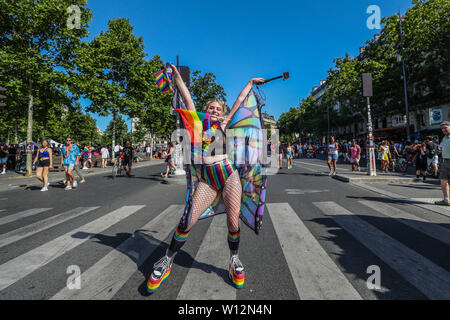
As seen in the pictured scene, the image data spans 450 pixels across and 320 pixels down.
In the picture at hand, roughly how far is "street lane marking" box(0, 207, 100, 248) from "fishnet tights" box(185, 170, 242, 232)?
3188 millimetres

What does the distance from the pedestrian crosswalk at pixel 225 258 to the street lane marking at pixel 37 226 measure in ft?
0.06

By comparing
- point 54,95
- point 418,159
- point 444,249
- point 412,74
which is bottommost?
point 444,249

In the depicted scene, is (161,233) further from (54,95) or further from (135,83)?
(135,83)

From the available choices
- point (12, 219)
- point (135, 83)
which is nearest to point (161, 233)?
point (12, 219)

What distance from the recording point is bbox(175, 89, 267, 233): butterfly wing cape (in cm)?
Answer: 233

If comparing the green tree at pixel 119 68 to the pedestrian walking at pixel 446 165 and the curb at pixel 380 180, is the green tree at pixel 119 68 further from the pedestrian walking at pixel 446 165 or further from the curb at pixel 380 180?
the pedestrian walking at pixel 446 165

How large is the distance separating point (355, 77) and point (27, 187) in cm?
3024

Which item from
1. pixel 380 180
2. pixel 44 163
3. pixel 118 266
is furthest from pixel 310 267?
pixel 44 163

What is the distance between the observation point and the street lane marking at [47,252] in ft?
8.73

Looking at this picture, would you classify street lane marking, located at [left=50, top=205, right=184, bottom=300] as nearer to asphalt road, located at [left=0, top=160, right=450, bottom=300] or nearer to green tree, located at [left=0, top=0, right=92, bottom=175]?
asphalt road, located at [left=0, top=160, right=450, bottom=300]

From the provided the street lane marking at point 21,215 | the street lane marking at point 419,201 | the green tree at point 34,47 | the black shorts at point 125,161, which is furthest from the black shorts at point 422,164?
the green tree at point 34,47

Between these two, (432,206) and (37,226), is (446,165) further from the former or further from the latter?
(37,226)
